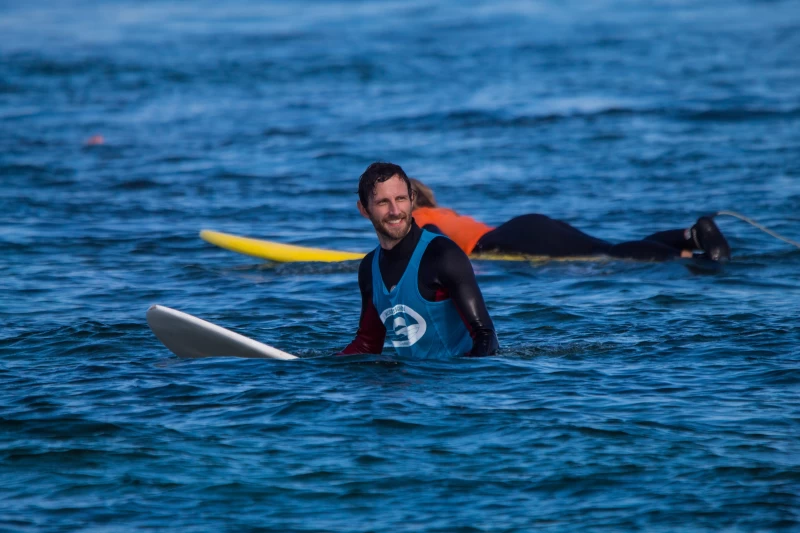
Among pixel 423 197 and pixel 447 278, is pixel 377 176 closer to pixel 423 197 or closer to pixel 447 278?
pixel 447 278

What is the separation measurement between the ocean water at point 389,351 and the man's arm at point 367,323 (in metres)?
0.15

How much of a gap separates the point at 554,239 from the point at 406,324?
14.4 feet

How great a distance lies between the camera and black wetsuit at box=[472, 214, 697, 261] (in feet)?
34.3

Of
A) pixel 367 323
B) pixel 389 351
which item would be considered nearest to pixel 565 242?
pixel 389 351

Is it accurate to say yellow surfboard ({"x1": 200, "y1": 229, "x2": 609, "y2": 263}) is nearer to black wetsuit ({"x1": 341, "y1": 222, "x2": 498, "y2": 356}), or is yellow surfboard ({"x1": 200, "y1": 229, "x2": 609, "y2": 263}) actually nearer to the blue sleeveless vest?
the blue sleeveless vest

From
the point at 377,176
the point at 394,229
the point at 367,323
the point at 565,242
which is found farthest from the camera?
the point at 565,242

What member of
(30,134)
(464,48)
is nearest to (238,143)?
(30,134)

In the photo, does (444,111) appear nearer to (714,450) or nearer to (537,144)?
(537,144)

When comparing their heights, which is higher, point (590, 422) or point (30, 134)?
point (30, 134)

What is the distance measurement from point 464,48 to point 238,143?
44.3 feet

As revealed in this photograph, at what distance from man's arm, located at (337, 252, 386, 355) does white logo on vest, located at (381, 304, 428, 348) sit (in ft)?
0.35

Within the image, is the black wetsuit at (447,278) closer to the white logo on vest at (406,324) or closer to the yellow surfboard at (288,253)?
the white logo on vest at (406,324)

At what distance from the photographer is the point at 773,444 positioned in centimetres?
545

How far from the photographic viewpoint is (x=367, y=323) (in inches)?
266
